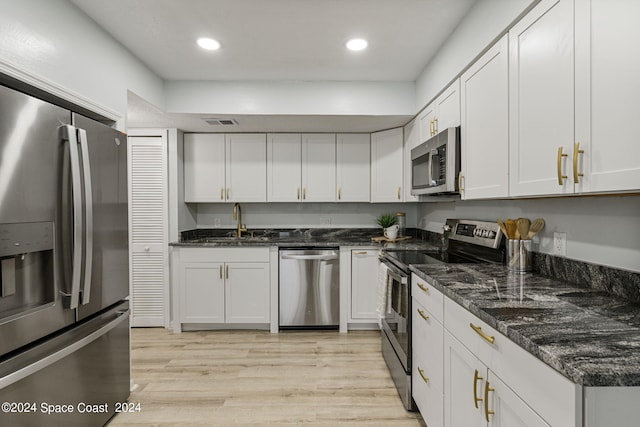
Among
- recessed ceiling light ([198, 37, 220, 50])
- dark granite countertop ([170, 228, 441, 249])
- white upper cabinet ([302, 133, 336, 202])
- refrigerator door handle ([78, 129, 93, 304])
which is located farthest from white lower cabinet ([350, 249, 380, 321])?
refrigerator door handle ([78, 129, 93, 304])

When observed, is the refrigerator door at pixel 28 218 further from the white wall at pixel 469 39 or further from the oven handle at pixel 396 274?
the white wall at pixel 469 39

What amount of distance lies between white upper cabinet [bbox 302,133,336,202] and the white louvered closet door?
1.52 m

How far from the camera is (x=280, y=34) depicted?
236 cm

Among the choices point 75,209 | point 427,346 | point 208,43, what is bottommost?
point 427,346

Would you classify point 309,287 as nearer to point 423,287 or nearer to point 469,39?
point 423,287

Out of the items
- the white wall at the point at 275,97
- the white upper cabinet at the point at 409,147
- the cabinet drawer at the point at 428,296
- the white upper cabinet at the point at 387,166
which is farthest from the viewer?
the white upper cabinet at the point at 387,166

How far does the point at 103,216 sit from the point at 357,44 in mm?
2025

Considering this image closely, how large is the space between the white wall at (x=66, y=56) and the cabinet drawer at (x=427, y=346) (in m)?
2.29

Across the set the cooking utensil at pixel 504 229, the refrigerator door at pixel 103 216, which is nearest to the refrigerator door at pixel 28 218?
the refrigerator door at pixel 103 216

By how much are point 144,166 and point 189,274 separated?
1.26m

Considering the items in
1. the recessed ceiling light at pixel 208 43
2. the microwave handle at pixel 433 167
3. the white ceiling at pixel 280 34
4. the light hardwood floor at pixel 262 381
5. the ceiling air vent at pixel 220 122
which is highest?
the white ceiling at pixel 280 34

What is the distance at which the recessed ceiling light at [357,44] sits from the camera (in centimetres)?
246

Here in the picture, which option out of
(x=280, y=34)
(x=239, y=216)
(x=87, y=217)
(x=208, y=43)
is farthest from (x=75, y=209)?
(x=239, y=216)

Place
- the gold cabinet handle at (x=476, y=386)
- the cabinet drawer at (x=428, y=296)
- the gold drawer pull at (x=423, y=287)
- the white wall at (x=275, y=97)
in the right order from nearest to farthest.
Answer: the gold cabinet handle at (x=476, y=386) → the cabinet drawer at (x=428, y=296) → the gold drawer pull at (x=423, y=287) → the white wall at (x=275, y=97)
